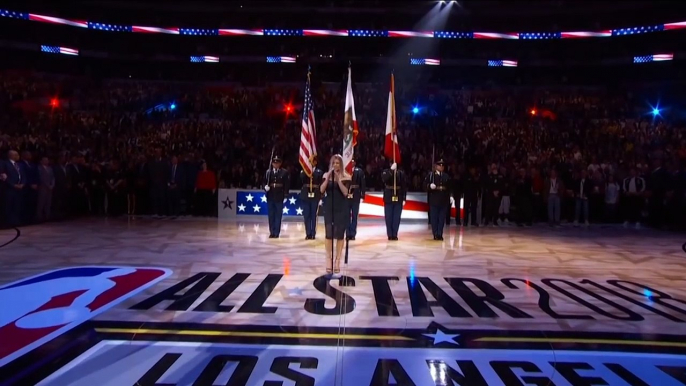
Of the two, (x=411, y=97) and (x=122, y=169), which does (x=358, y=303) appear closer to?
(x=122, y=169)

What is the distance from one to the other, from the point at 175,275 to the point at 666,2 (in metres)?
40.1

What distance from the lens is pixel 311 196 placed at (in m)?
13.4

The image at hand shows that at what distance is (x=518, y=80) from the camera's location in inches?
1598

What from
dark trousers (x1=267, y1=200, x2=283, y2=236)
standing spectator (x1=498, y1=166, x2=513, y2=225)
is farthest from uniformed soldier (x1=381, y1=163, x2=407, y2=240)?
standing spectator (x1=498, y1=166, x2=513, y2=225)

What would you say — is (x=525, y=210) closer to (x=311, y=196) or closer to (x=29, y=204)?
(x=311, y=196)

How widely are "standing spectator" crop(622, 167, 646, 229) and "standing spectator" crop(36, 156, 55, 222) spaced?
19.1 metres

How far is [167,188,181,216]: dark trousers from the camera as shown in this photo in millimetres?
19094

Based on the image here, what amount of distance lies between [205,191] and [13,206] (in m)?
6.06

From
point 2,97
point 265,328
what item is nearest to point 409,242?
point 265,328

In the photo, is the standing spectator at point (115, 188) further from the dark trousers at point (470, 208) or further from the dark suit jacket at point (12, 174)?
the dark trousers at point (470, 208)

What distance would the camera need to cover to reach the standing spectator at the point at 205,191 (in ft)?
63.4

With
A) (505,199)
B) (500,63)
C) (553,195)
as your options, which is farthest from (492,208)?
(500,63)

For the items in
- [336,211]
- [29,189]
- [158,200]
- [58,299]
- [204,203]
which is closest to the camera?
[58,299]

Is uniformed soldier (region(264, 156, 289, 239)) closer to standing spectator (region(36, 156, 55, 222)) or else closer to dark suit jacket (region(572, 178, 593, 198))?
standing spectator (region(36, 156, 55, 222))
